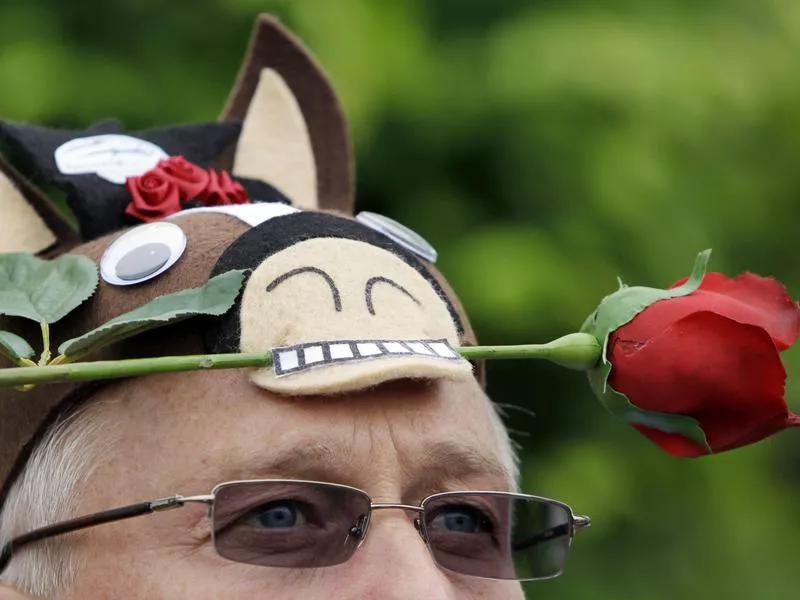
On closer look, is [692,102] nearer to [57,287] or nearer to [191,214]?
[191,214]

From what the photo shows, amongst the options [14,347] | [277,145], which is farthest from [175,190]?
[14,347]

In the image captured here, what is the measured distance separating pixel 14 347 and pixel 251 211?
460 mm

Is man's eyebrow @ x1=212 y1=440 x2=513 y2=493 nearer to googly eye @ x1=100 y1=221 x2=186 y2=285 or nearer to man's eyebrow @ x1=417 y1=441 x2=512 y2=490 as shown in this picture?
man's eyebrow @ x1=417 y1=441 x2=512 y2=490

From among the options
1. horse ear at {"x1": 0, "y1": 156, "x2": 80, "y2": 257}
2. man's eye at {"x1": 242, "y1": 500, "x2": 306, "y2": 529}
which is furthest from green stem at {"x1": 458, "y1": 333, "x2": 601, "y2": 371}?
horse ear at {"x1": 0, "y1": 156, "x2": 80, "y2": 257}

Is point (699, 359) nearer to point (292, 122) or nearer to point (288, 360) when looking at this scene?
point (288, 360)

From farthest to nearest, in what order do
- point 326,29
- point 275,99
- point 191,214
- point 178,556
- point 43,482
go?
point 326,29
point 275,99
point 191,214
point 43,482
point 178,556

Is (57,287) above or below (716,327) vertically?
below

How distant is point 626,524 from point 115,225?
2.04 metres

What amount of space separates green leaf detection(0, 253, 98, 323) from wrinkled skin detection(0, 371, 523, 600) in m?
0.15

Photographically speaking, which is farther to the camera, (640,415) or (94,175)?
(94,175)

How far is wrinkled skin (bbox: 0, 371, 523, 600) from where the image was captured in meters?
1.77

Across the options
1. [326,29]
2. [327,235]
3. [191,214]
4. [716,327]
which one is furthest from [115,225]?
[326,29]

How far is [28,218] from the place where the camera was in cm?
230

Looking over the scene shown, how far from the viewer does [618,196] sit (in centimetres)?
357
